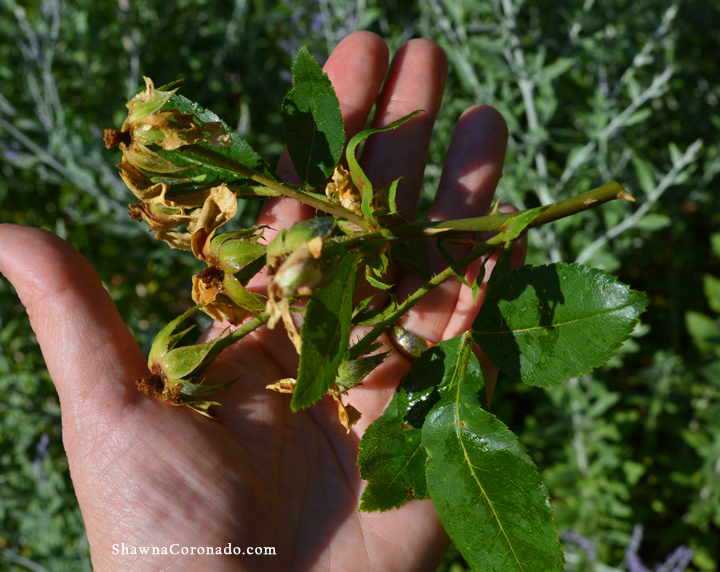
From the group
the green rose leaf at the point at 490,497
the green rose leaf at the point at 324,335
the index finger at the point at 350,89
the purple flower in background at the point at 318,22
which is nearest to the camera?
the green rose leaf at the point at 324,335

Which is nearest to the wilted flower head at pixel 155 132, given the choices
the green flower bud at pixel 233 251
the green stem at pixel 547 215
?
the green flower bud at pixel 233 251

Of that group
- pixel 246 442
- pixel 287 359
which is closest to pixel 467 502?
pixel 246 442

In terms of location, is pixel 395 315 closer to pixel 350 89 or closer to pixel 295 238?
pixel 295 238

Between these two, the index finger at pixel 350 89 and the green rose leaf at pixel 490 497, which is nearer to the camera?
the green rose leaf at pixel 490 497

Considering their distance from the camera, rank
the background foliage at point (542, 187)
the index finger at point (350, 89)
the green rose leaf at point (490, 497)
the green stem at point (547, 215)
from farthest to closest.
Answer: the background foliage at point (542, 187) < the index finger at point (350, 89) < the green stem at point (547, 215) < the green rose leaf at point (490, 497)

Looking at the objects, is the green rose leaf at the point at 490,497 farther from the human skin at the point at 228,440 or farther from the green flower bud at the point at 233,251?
the green flower bud at the point at 233,251

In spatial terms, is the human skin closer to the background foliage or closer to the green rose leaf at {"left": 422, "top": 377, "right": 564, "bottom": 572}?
the green rose leaf at {"left": 422, "top": 377, "right": 564, "bottom": 572}

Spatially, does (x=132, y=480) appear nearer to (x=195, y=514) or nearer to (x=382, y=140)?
(x=195, y=514)
